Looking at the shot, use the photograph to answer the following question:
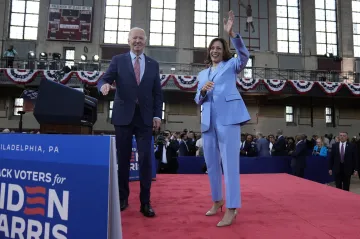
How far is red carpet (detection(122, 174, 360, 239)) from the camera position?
1.86 metres

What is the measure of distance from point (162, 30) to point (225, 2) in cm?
526

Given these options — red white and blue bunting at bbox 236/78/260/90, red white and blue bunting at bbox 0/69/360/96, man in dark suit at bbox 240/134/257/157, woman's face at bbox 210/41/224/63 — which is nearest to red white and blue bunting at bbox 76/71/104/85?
red white and blue bunting at bbox 0/69/360/96

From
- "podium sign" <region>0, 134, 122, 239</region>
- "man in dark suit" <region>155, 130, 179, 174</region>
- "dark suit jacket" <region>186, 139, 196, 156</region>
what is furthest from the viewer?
"dark suit jacket" <region>186, 139, 196, 156</region>

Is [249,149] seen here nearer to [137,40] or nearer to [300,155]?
[300,155]

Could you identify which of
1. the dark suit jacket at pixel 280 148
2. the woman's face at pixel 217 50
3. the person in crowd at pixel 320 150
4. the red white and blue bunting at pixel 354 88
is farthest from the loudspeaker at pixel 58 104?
the red white and blue bunting at pixel 354 88

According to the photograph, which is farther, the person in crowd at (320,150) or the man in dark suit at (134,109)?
the person in crowd at (320,150)

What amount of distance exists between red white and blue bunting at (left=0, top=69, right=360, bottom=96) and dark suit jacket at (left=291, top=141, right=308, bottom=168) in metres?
7.22

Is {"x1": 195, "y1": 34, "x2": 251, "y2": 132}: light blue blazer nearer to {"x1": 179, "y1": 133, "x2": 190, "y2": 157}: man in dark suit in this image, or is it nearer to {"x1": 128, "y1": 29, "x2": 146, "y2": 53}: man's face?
{"x1": 128, "y1": 29, "x2": 146, "y2": 53}: man's face

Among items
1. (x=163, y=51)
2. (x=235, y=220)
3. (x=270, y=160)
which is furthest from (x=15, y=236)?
(x=163, y=51)

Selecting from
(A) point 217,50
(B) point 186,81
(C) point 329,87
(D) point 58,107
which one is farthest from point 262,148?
(C) point 329,87

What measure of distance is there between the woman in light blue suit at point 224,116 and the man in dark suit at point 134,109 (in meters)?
0.50

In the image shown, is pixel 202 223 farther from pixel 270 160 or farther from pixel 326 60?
pixel 326 60

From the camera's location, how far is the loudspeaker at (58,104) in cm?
161

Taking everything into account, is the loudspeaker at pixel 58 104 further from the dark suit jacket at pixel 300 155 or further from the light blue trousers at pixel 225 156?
the dark suit jacket at pixel 300 155
